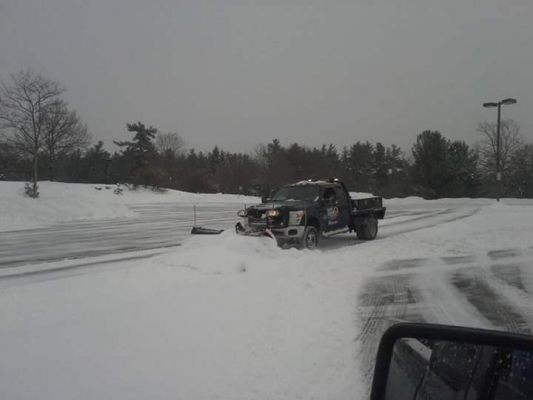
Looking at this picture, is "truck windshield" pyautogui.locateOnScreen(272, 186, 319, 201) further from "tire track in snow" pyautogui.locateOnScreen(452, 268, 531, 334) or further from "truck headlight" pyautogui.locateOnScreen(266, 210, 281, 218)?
"tire track in snow" pyautogui.locateOnScreen(452, 268, 531, 334)

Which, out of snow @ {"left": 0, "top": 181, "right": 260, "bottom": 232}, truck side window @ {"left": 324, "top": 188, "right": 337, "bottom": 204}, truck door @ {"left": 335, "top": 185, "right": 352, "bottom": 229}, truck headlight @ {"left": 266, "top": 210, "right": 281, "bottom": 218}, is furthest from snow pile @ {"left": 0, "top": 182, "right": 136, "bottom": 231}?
truck door @ {"left": 335, "top": 185, "right": 352, "bottom": 229}

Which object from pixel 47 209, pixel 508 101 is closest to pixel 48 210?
pixel 47 209

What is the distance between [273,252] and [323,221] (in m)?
3.24

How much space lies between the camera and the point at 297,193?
13.0m

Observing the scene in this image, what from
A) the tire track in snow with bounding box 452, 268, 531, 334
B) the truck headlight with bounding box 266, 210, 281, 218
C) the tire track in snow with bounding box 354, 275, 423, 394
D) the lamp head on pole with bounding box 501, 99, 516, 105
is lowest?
the tire track in snow with bounding box 354, 275, 423, 394

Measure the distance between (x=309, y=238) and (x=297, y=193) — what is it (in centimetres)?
189

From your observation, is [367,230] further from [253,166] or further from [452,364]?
[253,166]

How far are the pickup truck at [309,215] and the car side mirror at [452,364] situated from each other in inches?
352

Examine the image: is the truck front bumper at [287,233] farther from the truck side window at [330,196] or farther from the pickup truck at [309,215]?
the truck side window at [330,196]

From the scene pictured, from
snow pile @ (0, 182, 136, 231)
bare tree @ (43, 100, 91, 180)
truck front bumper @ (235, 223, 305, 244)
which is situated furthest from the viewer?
bare tree @ (43, 100, 91, 180)

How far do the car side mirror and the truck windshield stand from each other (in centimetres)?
1065

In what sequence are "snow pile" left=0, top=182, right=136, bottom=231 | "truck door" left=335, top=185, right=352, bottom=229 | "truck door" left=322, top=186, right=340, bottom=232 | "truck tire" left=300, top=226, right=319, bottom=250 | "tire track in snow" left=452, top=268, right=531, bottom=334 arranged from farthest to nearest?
"snow pile" left=0, top=182, right=136, bottom=231, "truck door" left=335, top=185, right=352, bottom=229, "truck door" left=322, top=186, right=340, bottom=232, "truck tire" left=300, top=226, right=319, bottom=250, "tire track in snow" left=452, top=268, right=531, bottom=334

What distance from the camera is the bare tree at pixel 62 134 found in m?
38.3

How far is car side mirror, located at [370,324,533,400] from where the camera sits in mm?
1505
